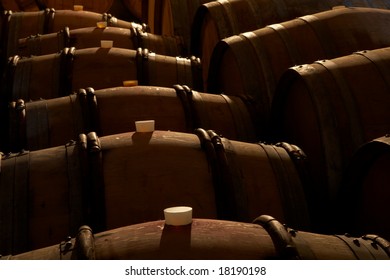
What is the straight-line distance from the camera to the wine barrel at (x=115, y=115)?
9.42 ft

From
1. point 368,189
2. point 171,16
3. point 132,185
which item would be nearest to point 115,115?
point 132,185

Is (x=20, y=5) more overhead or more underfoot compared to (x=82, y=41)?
more overhead

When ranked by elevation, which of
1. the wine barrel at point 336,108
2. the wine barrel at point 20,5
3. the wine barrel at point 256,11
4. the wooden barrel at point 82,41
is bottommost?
the wine barrel at point 336,108

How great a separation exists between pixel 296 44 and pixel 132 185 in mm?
1807

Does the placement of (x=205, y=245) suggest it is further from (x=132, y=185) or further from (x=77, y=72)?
(x=77, y=72)

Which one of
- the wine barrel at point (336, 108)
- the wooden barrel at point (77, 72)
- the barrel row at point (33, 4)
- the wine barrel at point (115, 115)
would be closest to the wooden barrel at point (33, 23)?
the wooden barrel at point (77, 72)

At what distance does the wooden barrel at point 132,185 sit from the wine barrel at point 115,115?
411 millimetres

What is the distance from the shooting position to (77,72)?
11.5 feet

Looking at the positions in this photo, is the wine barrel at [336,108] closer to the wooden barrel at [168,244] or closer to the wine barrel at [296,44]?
the wine barrel at [296,44]

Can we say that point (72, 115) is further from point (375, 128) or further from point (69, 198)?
point (375, 128)

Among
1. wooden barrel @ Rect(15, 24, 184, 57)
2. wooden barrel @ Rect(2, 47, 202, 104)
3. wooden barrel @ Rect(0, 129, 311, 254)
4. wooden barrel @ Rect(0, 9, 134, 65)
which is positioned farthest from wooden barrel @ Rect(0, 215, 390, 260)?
wooden barrel @ Rect(0, 9, 134, 65)

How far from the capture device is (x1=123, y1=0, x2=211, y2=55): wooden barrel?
507 cm

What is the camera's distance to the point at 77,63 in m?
3.53
